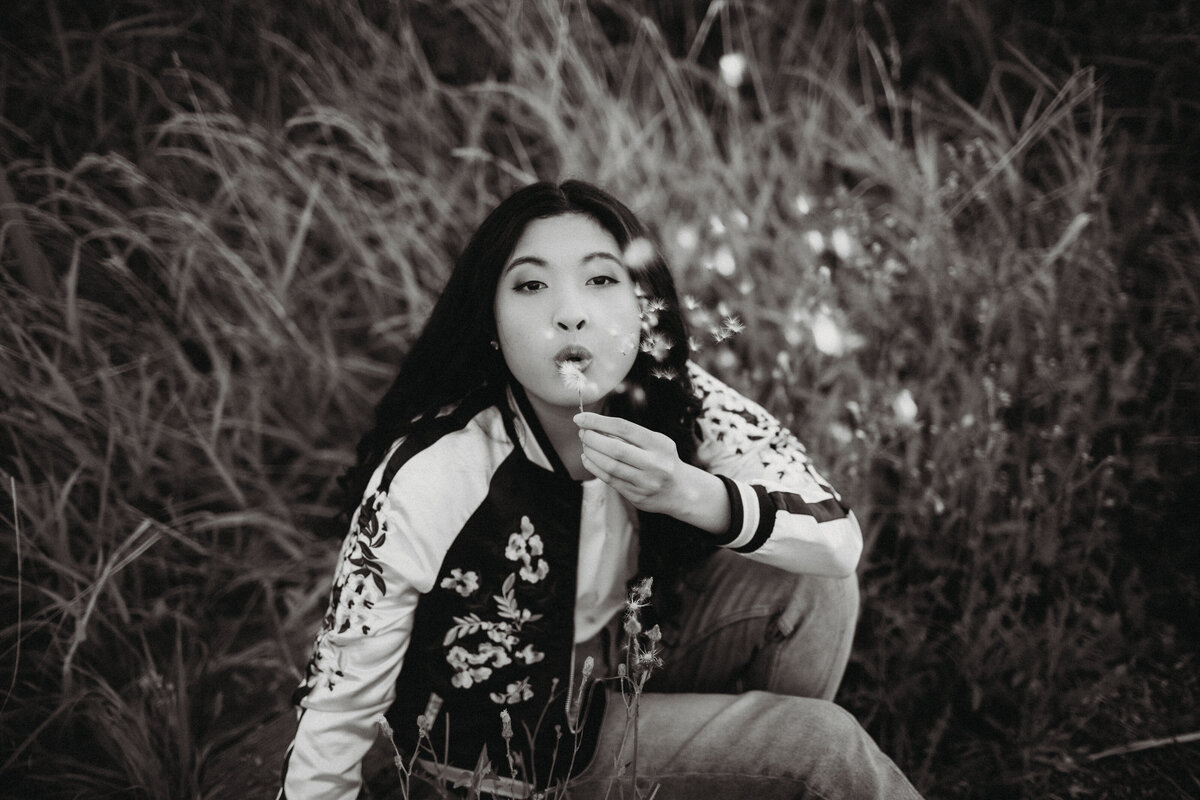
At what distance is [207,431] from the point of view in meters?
2.07

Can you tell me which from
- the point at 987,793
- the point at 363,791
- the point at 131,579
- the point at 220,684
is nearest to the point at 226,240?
the point at 131,579

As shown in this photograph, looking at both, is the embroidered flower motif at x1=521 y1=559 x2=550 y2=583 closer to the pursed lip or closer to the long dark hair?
the long dark hair

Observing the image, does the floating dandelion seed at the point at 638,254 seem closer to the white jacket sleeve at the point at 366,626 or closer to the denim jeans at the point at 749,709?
the white jacket sleeve at the point at 366,626

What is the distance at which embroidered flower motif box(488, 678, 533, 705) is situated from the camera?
1.26 m

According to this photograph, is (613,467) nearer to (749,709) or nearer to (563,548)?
(563,548)

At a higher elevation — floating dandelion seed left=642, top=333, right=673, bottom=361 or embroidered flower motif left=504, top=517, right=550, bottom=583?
floating dandelion seed left=642, top=333, right=673, bottom=361

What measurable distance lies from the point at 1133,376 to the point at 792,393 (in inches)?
34.3

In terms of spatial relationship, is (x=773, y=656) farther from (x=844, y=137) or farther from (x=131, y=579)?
(x=844, y=137)

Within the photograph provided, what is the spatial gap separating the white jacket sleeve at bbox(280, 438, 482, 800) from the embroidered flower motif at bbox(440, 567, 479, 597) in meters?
0.03

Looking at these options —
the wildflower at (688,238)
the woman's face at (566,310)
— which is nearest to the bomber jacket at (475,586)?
the woman's face at (566,310)

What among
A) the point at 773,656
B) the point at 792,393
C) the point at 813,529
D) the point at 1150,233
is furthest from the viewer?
the point at 1150,233

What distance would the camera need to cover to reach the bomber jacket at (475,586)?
1.14 m

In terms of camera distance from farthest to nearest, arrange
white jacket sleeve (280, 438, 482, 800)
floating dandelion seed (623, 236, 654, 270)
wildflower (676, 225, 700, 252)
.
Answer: wildflower (676, 225, 700, 252), floating dandelion seed (623, 236, 654, 270), white jacket sleeve (280, 438, 482, 800)

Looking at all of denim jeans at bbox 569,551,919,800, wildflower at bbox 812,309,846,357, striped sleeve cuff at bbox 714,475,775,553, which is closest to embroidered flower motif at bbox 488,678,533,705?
denim jeans at bbox 569,551,919,800
